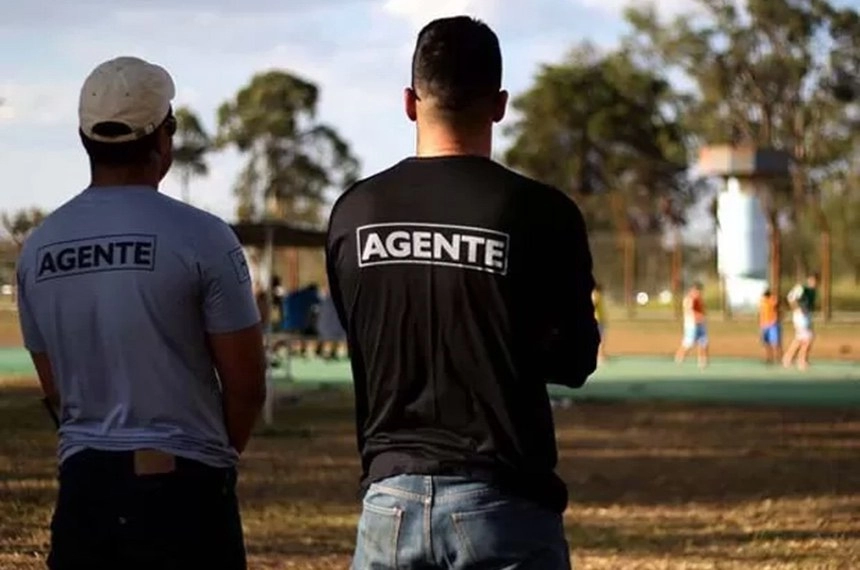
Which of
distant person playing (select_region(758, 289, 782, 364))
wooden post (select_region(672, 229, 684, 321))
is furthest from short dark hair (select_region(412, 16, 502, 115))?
wooden post (select_region(672, 229, 684, 321))

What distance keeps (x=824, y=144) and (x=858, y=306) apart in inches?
685

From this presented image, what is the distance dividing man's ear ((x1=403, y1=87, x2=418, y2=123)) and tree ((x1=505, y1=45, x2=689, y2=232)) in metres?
73.3

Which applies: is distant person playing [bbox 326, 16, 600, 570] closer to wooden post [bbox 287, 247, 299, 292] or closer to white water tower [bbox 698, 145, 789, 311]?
wooden post [bbox 287, 247, 299, 292]

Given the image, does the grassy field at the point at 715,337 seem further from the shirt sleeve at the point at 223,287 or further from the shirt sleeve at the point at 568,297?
the shirt sleeve at the point at 568,297

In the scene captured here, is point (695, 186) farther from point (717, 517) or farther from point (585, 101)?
point (717, 517)

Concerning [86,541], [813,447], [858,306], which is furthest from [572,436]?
[858,306]

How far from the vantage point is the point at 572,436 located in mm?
19391

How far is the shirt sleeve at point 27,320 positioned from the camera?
427 cm

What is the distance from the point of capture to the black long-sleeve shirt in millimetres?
3773

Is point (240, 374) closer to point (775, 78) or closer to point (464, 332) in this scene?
point (464, 332)

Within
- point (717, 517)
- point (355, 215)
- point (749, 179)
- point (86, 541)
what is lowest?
point (717, 517)

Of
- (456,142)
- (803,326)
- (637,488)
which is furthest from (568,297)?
(803,326)

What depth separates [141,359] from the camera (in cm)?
408

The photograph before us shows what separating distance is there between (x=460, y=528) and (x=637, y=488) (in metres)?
10.9
